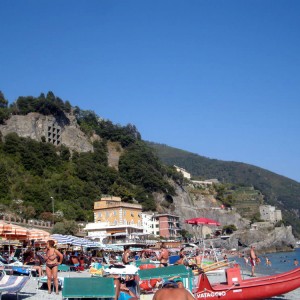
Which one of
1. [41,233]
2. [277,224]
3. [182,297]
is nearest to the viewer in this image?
[182,297]

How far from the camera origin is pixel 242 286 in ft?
39.0

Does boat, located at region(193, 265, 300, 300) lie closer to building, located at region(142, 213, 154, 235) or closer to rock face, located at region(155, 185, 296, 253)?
building, located at region(142, 213, 154, 235)

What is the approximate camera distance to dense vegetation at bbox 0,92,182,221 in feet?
179

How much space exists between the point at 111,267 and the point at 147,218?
187ft

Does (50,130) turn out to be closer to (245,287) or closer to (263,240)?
(263,240)

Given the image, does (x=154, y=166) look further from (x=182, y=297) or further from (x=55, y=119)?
(x=182, y=297)

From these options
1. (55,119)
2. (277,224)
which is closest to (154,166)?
(55,119)

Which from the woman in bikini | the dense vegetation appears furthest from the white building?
the woman in bikini

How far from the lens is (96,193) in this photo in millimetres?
68312

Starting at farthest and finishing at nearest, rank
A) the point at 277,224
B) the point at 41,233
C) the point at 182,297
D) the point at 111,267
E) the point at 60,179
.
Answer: the point at 277,224
the point at 60,179
the point at 41,233
the point at 111,267
the point at 182,297

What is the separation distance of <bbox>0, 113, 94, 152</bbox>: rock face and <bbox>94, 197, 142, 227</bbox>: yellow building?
1479cm

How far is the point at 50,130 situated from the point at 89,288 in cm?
6727

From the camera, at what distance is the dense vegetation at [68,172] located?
179ft

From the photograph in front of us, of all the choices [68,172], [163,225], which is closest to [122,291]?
[68,172]
